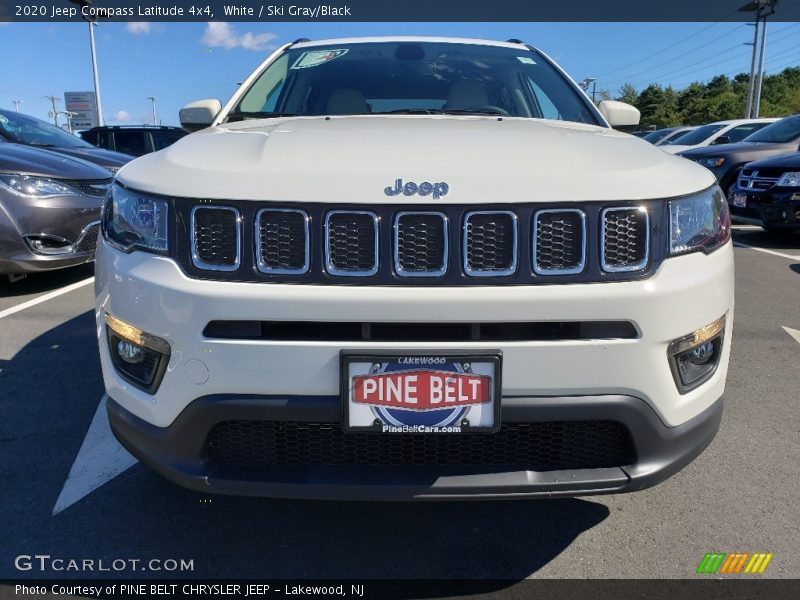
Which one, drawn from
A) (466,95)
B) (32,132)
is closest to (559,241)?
(466,95)

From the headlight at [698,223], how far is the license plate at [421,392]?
0.61 m

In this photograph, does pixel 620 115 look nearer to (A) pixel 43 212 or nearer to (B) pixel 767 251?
(A) pixel 43 212

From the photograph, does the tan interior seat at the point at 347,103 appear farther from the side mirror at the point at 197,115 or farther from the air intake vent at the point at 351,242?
the air intake vent at the point at 351,242

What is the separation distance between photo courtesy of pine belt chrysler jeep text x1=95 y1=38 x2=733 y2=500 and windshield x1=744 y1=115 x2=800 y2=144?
8794mm

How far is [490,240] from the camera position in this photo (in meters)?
1.58

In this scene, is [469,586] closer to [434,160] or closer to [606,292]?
[606,292]

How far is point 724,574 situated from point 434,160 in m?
1.49

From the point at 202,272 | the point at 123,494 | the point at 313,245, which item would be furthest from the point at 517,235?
the point at 123,494

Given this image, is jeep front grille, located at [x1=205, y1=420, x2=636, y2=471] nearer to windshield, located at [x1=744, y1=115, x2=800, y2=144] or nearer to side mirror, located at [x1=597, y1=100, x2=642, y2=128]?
side mirror, located at [x1=597, y1=100, x2=642, y2=128]

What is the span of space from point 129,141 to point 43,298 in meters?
7.56

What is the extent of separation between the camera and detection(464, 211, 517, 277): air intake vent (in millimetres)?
1572

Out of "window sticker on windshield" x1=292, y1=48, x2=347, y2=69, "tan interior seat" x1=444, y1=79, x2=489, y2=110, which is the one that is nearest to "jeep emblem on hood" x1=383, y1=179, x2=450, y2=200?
"tan interior seat" x1=444, y1=79, x2=489, y2=110

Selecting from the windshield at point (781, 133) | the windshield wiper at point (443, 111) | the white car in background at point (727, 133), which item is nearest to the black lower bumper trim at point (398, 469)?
the windshield wiper at point (443, 111)

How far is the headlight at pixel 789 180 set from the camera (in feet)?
22.9
